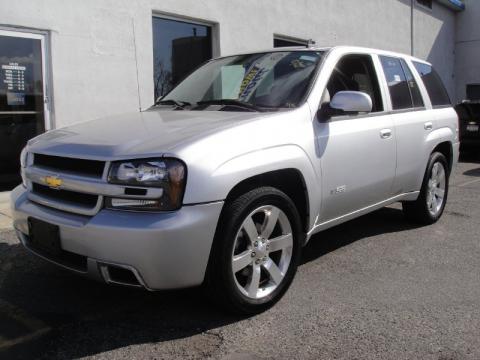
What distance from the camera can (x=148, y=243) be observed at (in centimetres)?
282

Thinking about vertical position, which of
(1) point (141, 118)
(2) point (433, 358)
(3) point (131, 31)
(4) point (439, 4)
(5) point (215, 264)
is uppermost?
(4) point (439, 4)

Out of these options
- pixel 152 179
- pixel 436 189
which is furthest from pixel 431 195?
pixel 152 179

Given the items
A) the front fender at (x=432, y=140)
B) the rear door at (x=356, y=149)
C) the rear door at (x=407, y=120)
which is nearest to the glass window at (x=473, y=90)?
the front fender at (x=432, y=140)

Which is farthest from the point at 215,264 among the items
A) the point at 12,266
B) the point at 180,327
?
the point at 12,266

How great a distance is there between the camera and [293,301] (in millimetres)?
3680

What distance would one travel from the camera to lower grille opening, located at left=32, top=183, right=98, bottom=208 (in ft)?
10.1

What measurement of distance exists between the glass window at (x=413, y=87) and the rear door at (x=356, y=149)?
2.36 feet

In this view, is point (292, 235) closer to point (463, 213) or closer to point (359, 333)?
point (359, 333)

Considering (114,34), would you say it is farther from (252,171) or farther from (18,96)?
(252,171)

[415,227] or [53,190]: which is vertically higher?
[53,190]

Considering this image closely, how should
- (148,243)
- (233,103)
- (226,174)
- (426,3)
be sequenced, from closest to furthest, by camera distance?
1. (148,243)
2. (226,174)
3. (233,103)
4. (426,3)

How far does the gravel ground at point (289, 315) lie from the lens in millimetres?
3008

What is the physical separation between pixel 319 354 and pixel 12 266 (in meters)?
2.75

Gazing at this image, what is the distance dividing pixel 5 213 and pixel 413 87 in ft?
15.5
